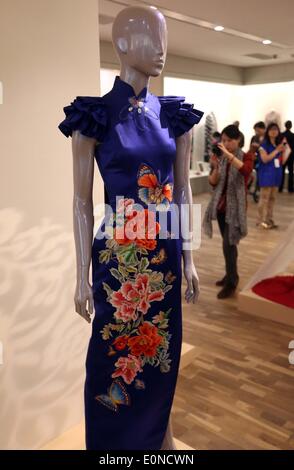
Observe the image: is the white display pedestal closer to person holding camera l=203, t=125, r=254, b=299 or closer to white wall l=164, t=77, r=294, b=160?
person holding camera l=203, t=125, r=254, b=299

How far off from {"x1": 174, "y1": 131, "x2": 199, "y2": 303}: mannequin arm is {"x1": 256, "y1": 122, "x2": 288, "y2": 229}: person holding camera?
528 cm

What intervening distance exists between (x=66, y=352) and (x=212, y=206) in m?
2.07

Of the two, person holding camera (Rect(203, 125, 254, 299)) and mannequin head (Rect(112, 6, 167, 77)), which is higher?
mannequin head (Rect(112, 6, 167, 77))

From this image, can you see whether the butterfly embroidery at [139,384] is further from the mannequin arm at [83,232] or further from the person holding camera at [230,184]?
the person holding camera at [230,184]

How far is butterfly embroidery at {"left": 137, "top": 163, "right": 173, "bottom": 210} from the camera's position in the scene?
53.6 inches

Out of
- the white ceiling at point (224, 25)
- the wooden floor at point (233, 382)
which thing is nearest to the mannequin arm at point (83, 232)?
the wooden floor at point (233, 382)

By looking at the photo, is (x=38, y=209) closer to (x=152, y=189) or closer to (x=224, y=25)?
(x=152, y=189)

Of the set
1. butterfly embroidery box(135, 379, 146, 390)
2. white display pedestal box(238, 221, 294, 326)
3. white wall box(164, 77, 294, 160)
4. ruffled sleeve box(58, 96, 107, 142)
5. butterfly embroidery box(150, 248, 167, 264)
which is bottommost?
white display pedestal box(238, 221, 294, 326)

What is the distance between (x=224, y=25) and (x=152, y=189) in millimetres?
5279

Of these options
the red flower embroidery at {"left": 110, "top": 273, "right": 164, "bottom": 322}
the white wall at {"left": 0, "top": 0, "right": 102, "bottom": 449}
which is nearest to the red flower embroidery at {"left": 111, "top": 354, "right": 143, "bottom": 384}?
the red flower embroidery at {"left": 110, "top": 273, "right": 164, "bottom": 322}

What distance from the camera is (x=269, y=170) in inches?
257

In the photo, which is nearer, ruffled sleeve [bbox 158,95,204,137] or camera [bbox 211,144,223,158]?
ruffled sleeve [bbox 158,95,204,137]
